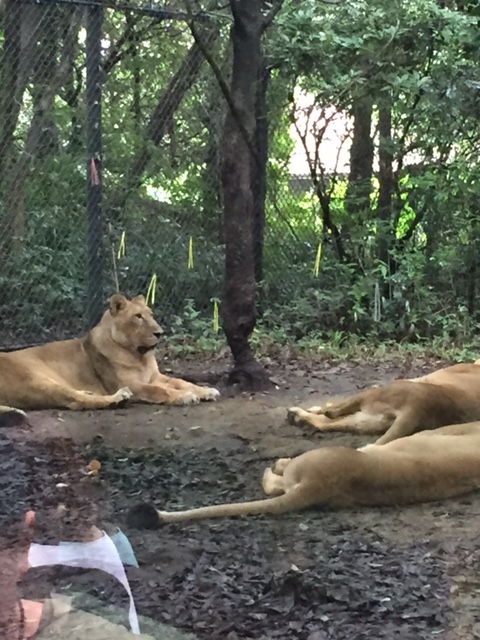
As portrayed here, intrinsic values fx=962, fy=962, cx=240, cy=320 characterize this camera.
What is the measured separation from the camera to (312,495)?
7.18 ft

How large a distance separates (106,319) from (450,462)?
2044 millimetres

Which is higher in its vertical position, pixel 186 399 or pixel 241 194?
pixel 241 194

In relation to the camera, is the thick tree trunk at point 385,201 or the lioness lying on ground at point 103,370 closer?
the lioness lying on ground at point 103,370

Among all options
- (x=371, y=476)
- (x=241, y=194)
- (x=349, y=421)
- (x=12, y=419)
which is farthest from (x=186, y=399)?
(x=371, y=476)

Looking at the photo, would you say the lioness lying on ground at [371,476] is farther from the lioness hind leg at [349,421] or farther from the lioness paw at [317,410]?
the lioness paw at [317,410]

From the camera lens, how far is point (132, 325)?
4156 mm

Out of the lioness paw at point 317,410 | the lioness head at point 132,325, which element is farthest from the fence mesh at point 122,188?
the lioness paw at point 317,410

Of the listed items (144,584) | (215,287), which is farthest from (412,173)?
(144,584)

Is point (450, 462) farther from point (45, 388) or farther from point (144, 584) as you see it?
point (45, 388)

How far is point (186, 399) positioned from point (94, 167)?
57.8 inches

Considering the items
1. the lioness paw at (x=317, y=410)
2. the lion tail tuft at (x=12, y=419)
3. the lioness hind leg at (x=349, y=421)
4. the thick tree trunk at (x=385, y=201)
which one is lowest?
the lioness hind leg at (x=349, y=421)

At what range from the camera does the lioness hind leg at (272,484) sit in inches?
83.1

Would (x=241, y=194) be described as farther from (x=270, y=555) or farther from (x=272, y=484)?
(x=270, y=555)

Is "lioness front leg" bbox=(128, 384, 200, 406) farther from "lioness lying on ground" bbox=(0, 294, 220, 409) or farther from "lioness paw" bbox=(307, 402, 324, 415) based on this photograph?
"lioness paw" bbox=(307, 402, 324, 415)
